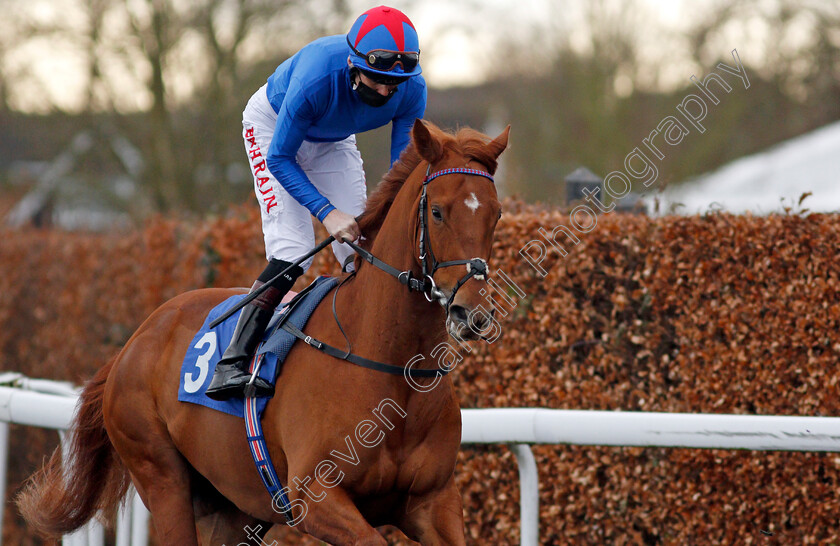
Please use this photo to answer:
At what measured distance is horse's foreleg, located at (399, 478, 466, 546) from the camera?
3023mm

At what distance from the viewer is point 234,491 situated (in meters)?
3.58

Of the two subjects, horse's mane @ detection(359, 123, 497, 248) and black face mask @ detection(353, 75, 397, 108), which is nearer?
horse's mane @ detection(359, 123, 497, 248)

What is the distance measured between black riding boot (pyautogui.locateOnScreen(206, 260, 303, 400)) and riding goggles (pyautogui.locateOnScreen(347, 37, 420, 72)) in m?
0.87

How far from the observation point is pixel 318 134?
144 inches

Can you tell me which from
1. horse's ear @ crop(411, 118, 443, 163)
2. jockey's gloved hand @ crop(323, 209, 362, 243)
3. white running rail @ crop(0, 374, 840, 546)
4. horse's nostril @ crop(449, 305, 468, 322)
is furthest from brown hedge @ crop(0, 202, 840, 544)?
horse's nostril @ crop(449, 305, 468, 322)

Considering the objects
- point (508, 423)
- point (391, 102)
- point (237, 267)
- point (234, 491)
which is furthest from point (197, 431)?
point (237, 267)

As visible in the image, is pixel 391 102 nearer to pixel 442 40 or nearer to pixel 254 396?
pixel 254 396

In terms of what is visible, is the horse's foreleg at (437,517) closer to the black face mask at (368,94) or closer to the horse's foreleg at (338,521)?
the horse's foreleg at (338,521)

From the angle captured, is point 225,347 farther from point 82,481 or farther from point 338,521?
point 82,481

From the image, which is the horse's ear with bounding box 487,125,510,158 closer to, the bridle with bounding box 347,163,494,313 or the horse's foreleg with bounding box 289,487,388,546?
the bridle with bounding box 347,163,494,313

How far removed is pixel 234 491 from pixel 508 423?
1.12 m

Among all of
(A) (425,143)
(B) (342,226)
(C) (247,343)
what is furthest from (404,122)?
(C) (247,343)

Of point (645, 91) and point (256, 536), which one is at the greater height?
point (645, 91)

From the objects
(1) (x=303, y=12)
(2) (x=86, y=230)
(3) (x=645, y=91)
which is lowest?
(2) (x=86, y=230)
